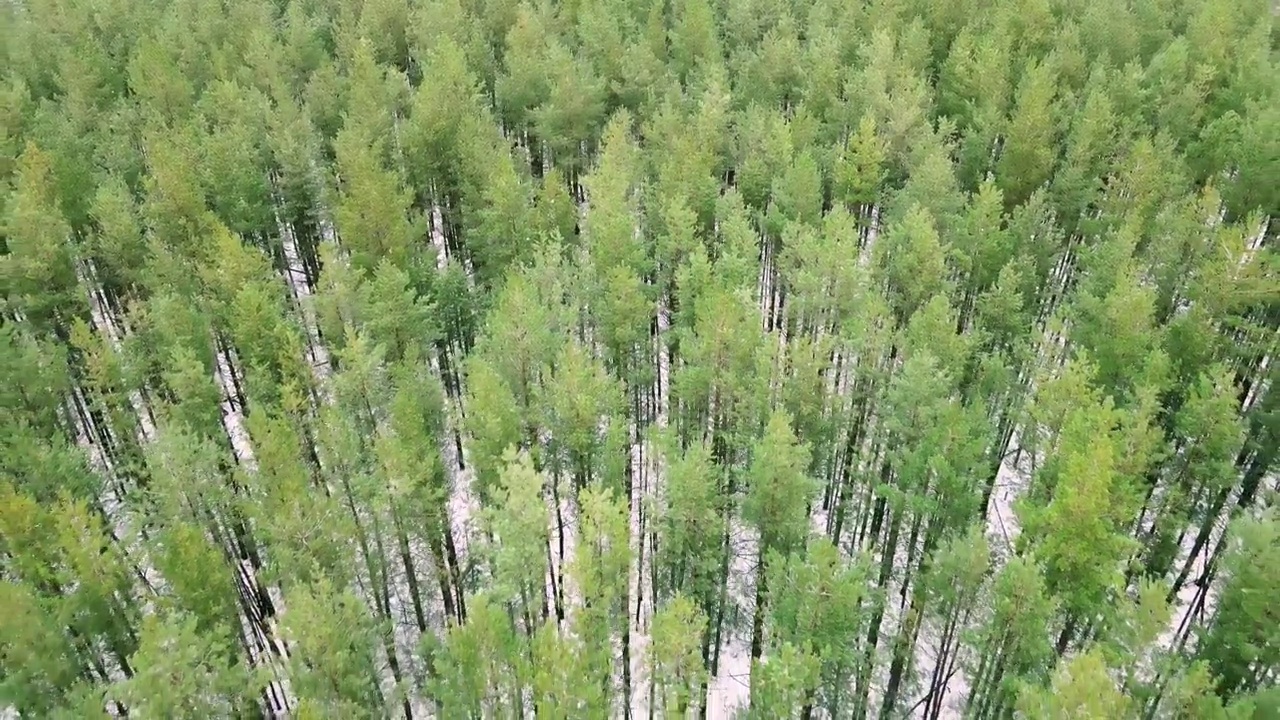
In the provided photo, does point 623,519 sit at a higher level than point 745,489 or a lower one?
higher

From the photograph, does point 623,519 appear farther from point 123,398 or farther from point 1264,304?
point 1264,304

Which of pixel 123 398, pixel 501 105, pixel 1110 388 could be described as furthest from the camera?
pixel 501 105

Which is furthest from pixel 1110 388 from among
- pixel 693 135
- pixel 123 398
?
pixel 123 398

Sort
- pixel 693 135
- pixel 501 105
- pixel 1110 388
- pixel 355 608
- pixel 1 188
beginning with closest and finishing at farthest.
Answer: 1. pixel 355 608
2. pixel 1110 388
3. pixel 1 188
4. pixel 693 135
5. pixel 501 105

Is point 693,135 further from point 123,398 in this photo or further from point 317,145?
point 123,398

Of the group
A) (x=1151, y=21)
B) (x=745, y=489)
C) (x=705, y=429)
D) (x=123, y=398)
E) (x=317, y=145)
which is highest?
(x=1151, y=21)

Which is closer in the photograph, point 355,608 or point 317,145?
point 355,608
